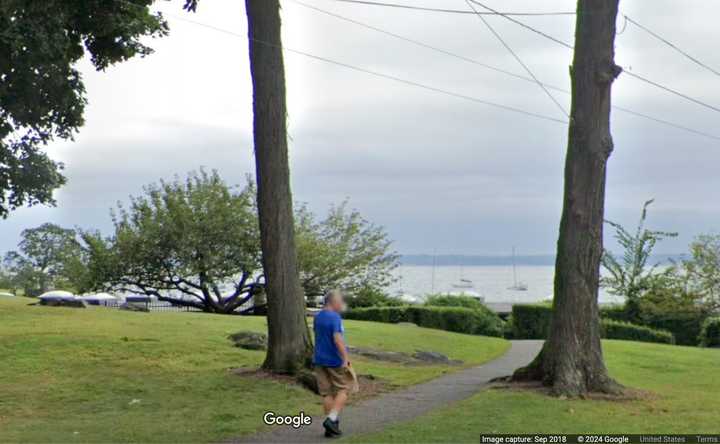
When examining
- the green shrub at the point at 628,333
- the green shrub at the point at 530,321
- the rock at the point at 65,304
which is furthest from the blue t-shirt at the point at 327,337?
the green shrub at the point at 530,321

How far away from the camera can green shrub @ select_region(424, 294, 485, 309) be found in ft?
149

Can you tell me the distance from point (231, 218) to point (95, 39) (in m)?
23.8

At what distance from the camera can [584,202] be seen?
15.6 metres

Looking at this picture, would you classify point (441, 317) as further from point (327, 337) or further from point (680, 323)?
point (327, 337)

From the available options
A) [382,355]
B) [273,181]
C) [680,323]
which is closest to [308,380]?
[273,181]

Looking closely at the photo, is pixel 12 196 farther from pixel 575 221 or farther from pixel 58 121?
pixel 575 221

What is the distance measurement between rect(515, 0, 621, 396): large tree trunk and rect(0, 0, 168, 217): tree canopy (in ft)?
34.7

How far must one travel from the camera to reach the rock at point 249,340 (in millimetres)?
21031

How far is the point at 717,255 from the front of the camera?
46844mm

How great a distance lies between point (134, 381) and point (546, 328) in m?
27.8

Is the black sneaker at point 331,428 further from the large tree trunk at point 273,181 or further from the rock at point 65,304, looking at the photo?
the rock at point 65,304

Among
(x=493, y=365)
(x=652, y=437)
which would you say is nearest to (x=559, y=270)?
(x=652, y=437)

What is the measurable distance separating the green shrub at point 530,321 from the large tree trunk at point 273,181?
26.1 m

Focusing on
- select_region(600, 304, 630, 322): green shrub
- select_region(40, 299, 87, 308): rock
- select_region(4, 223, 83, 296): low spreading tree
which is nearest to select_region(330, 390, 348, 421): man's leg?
select_region(40, 299, 87, 308): rock
